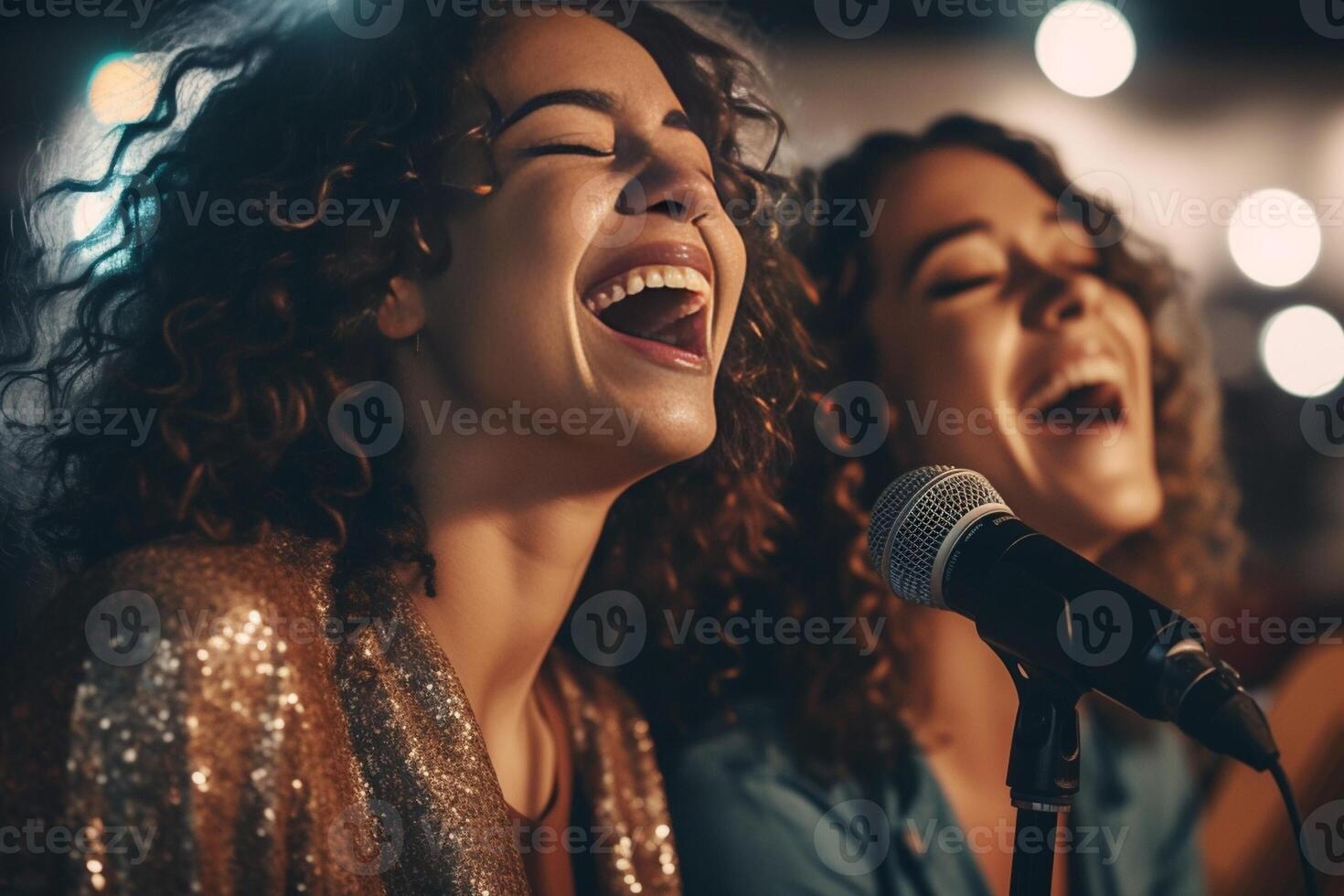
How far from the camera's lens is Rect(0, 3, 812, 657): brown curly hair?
2.88 ft

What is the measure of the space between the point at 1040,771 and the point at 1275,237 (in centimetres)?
114

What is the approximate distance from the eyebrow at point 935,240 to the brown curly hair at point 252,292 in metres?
0.45

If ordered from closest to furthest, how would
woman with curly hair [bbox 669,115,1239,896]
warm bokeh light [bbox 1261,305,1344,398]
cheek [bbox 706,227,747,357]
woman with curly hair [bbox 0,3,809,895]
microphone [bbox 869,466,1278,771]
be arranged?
microphone [bbox 869,466,1278,771]
woman with curly hair [bbox 0,3,809,895]
cheek [bbox 706,227,747,357]
woman with curly hair [bbox 669,115,1239,896]
warm bokeh light [bbox 1261,305,1344,398]

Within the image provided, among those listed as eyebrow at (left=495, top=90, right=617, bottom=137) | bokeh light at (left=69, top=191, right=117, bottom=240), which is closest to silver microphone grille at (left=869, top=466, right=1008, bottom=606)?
eyebrow at (left=495, top=90, right=617, bottom=137)

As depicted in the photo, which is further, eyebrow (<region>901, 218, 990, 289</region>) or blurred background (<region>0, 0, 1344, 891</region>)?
blurred background (<region>0, 0, 1344, 891</region>)

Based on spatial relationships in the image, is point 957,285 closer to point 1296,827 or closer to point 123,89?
point 1296,827

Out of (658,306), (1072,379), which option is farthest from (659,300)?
(1072,379)

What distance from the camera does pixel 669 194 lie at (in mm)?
924

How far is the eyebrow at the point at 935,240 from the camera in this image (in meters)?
1.18

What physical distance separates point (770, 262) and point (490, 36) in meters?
0.36

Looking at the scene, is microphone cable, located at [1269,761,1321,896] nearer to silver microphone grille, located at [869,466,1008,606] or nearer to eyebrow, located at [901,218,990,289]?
silver microphone grille, located at [869,466,1008,606]

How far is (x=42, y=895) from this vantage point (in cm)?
70

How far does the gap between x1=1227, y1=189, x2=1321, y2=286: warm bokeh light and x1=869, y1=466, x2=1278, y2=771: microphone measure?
0.99m

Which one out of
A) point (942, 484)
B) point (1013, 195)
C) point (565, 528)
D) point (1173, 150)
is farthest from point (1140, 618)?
point (1173, 150)
